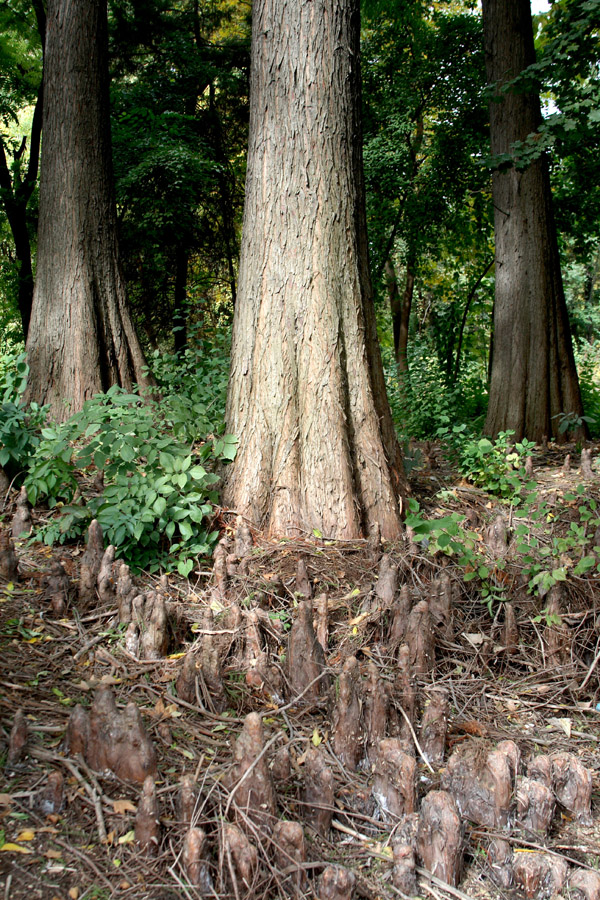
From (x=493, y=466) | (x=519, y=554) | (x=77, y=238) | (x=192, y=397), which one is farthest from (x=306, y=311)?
(x=77, y=238)

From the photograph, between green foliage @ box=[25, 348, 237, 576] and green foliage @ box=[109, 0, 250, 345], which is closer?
green foliage @ box=[25, 348, 237, 576]

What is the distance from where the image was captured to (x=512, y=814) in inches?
83.6

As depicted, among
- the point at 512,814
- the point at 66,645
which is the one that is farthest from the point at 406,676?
the point at 66,645

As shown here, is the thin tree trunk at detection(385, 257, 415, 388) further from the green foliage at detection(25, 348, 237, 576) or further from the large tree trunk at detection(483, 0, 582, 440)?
the green foliage at detection(25, 348, 237, 576)

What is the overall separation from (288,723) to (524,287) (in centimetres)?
563

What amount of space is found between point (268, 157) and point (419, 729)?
335cm

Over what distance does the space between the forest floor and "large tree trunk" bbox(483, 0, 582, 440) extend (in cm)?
364

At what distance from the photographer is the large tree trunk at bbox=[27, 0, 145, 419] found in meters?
5.81

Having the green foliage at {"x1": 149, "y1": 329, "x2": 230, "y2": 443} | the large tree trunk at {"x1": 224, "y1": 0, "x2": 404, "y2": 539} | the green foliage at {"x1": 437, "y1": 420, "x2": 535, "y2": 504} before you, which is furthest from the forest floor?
the green foliage at {"x1": 437, "y1": 420, "x2": 535, "y2": 504}

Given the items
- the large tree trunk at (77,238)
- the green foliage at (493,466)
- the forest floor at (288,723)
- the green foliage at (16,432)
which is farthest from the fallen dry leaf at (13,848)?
the large tree trunk at (77,238)

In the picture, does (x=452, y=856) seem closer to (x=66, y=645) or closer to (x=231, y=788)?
(x=231, y=788)

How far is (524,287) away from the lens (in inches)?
268

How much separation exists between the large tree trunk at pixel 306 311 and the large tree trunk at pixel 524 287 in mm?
3278

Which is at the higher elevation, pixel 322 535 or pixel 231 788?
pixel 322 535
